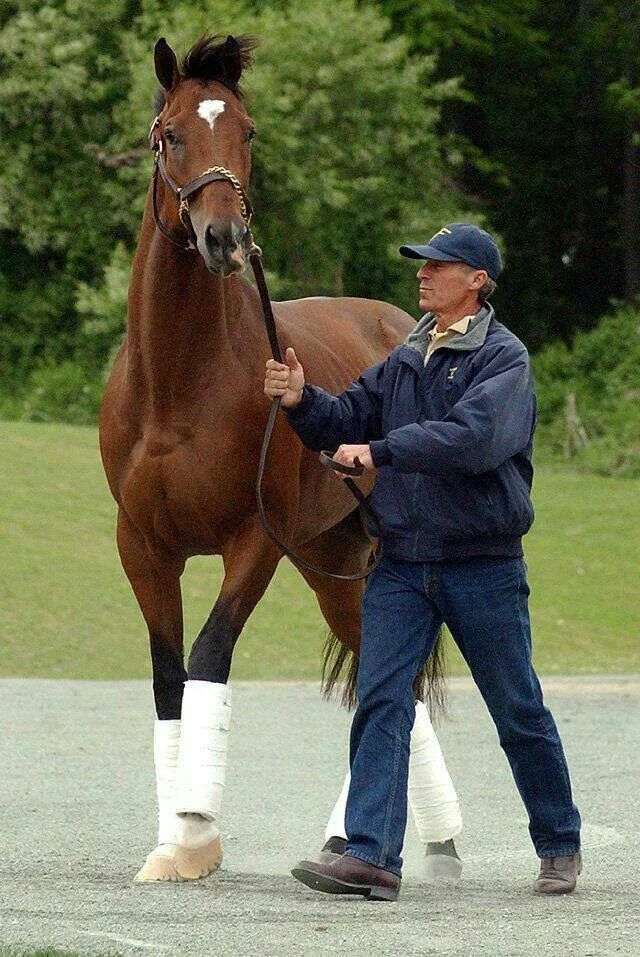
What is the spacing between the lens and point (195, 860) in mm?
5059

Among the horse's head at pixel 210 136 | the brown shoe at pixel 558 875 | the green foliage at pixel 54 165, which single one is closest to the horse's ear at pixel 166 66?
the horse's head at pixel 210 136

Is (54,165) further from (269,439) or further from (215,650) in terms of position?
(215,650)

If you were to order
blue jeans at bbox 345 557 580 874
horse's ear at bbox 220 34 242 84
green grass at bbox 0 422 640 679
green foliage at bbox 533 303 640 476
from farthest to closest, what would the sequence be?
green foliage at bbox 533 303 640 476
green grass at bbox 0 422 640 679
horse's ear at bbox 220 34 242 84
blue jeans at bbox 345 557 580 874

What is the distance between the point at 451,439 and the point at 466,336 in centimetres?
44

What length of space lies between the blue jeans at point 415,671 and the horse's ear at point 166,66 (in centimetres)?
167

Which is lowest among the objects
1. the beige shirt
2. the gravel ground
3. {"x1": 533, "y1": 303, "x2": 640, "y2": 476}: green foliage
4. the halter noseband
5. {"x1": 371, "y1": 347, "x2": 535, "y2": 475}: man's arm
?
{"x1": 533, "y1": 303, "x2": 640, "y2": 476}: green foliage

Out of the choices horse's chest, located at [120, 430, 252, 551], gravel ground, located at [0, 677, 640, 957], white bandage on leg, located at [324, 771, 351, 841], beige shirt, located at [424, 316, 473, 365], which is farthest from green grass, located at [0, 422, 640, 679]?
beige shirt, located at [424, 316, 473, 365]

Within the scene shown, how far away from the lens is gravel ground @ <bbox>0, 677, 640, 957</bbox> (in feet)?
→ 13.2

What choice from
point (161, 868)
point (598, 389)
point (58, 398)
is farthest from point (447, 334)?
point (598, 389)

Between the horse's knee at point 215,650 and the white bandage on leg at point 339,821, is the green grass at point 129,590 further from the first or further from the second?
the horse's knee at point 215,650

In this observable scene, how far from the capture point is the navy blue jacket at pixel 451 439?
4621 mm

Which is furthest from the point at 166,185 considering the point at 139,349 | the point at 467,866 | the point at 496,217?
the point at 496,217

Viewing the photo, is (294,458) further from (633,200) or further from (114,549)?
(633,200)

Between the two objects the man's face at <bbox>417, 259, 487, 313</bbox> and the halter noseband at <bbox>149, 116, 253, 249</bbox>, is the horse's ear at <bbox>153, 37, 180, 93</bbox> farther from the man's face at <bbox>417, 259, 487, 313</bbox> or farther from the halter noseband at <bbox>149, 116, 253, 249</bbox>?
the man's face at <bbox>417, 259, 487, 313</bbox>
